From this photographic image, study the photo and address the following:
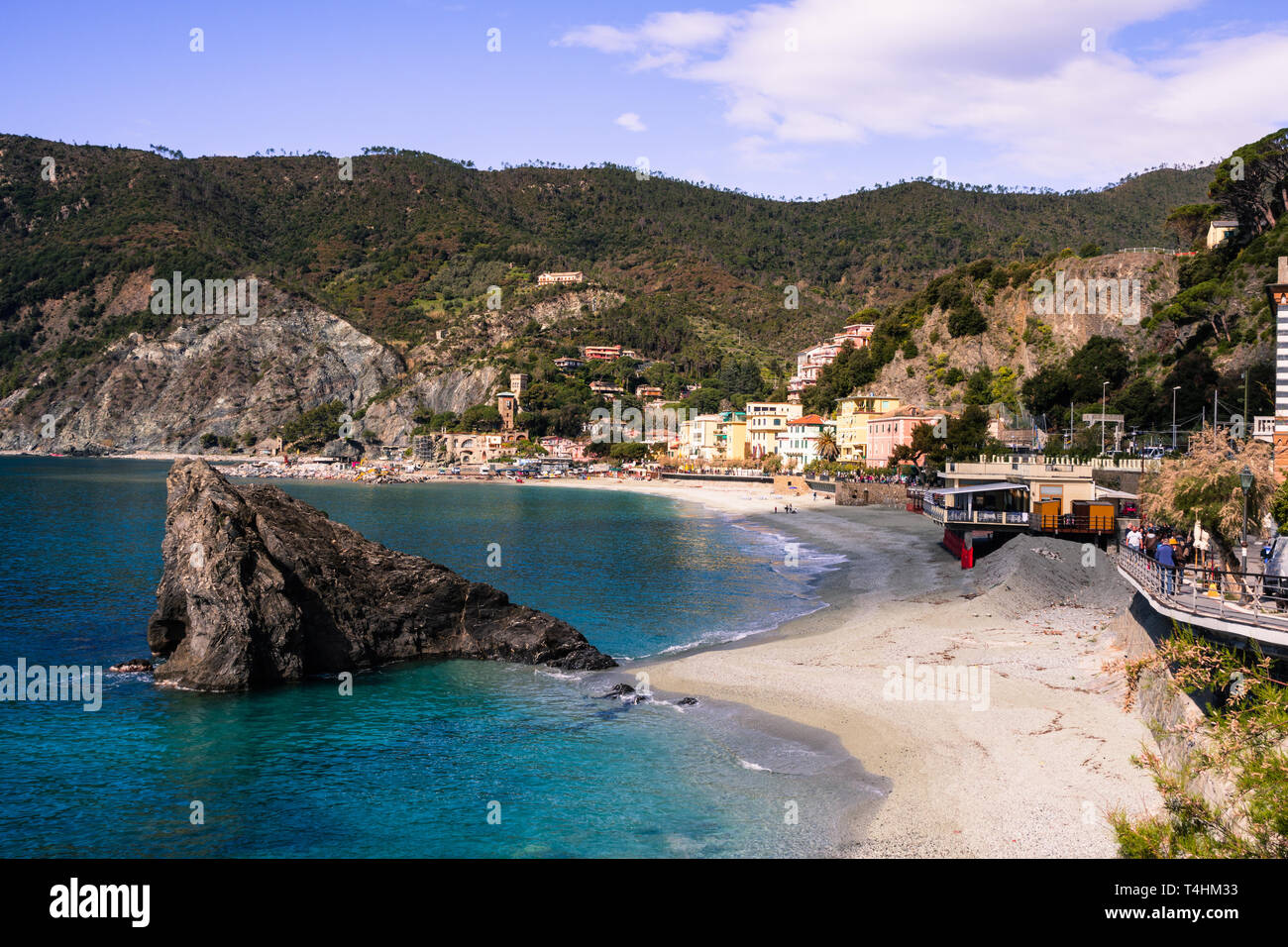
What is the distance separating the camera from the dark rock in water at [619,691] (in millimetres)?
22906

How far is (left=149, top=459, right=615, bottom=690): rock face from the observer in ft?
77.4

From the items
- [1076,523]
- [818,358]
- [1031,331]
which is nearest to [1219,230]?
[1031,331]

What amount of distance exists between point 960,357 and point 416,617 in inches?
3676

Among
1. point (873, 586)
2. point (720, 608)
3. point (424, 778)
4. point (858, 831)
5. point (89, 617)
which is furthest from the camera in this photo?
point (873, 586)

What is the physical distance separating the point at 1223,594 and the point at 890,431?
3246 inches

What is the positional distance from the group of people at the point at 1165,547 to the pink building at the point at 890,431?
57.4 m

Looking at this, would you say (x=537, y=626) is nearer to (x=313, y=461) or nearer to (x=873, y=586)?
(x=873, y=586)

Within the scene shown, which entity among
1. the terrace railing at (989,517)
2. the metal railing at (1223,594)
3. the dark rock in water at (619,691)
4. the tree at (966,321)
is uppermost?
the tree at (966,321)

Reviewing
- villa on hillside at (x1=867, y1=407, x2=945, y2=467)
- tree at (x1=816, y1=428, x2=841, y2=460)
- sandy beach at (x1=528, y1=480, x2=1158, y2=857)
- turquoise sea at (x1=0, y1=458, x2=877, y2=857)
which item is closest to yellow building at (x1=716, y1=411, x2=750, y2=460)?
tree at (x1=816, y1=428, x2=841, y2=460)

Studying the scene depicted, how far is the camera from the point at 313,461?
177 meters

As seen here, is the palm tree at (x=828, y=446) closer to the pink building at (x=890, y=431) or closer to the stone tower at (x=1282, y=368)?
the pink building at (x=890, y=431)

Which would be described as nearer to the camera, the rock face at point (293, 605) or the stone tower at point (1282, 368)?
the rock face at point (293, 605)

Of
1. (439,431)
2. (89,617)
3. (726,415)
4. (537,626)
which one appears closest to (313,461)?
(439,431)

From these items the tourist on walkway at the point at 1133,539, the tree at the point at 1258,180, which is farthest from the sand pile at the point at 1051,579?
the tree at the point at 1258,180
